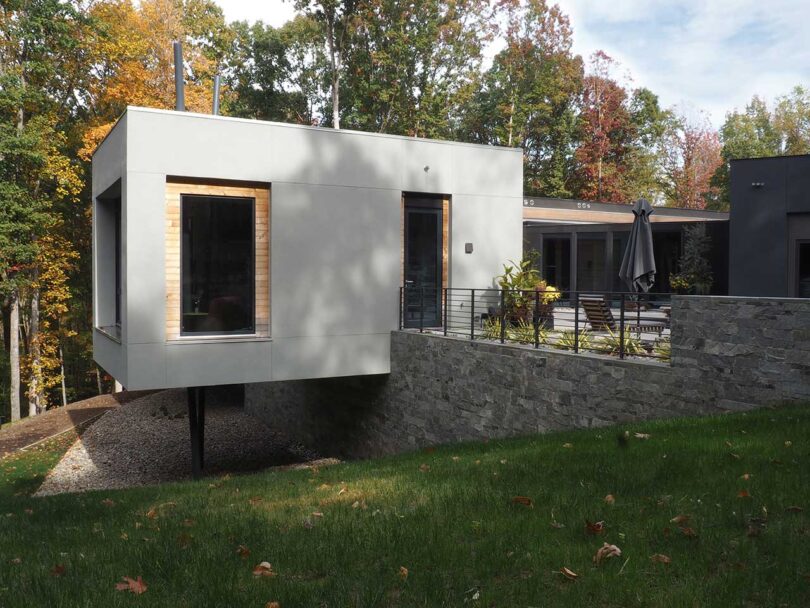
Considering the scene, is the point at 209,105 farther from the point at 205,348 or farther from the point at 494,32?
the point at 205,348

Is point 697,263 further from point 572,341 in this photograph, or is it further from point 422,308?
point 572,341

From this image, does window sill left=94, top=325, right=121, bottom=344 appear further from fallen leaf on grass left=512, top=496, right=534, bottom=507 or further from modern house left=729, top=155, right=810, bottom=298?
modern house left=729, top=155, right=810, bottom=298

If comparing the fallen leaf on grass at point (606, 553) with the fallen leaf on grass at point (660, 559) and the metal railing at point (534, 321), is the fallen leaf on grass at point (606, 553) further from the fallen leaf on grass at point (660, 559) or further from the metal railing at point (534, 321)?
the metal railing at point (534, 321)

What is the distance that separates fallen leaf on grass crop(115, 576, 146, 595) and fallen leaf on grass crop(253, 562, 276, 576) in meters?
0.58

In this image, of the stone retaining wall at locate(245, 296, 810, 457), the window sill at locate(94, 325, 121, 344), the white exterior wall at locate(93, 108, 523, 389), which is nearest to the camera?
the stone retaining wall at locate(245, 296, 810, 457)

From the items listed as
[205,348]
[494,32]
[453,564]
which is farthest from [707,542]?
[494,32]

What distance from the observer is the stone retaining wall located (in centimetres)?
712

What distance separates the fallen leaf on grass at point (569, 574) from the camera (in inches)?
139

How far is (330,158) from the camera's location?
12.4m

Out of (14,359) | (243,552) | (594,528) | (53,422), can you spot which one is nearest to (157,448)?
(53,422)

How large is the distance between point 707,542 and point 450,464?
295cm

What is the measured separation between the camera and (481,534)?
4.27 m

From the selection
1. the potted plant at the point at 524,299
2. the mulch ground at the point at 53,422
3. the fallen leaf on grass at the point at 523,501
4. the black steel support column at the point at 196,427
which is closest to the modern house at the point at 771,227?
the potted plant at the point at 524,299

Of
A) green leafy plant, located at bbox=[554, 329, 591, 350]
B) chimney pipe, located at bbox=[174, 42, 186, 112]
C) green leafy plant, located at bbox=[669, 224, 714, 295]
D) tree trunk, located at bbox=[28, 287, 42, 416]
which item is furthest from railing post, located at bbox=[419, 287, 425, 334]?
tree trunk, located at bbox=[28, 287, 42, 416]
